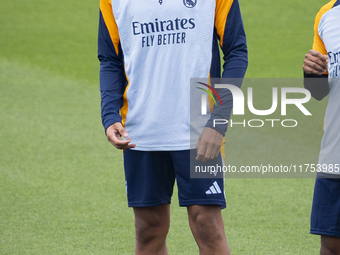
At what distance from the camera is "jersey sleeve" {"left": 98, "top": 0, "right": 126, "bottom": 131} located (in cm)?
191

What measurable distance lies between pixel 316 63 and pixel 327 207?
0.56 metres

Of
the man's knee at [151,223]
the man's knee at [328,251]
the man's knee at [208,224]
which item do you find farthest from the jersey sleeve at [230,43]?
the man's knee at [328,251]

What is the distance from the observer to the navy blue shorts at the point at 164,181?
1812mm

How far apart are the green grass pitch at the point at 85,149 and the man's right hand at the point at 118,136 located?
3.97 ft

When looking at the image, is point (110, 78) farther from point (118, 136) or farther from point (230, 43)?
point (230, 43)

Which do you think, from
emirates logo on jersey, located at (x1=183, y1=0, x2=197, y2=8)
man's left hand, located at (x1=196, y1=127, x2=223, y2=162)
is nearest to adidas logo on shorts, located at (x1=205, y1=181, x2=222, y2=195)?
man's left hand, located at (x1=196, y1=127, x2=223, y2=162)

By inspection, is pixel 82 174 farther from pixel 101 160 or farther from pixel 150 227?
pixel 150 227

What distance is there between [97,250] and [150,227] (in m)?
0.99

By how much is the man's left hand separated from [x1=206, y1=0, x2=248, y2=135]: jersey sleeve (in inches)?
2.9

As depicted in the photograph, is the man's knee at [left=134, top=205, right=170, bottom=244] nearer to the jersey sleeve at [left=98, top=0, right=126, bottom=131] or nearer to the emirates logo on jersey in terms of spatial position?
the jersey sleeve at [left=98, top=0, right=126, bottom=131]

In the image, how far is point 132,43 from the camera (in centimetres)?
188

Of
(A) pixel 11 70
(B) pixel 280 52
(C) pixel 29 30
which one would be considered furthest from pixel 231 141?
(C) pixel 29 30

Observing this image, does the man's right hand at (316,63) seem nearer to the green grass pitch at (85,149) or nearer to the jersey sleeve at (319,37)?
the jersey sleeve at (319,37)

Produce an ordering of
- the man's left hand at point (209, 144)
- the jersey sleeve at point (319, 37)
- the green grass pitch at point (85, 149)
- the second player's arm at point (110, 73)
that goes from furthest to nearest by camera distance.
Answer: the green grass pitch at point (85, 149), the jersey sleeve at point (319, 37), the second player's arm at point (110, 73), the man's left hand at point (209, 144)
